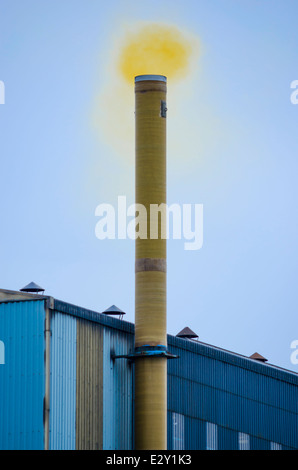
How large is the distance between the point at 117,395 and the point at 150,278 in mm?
5111

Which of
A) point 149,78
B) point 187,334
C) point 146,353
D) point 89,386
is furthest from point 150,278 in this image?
point 187,334

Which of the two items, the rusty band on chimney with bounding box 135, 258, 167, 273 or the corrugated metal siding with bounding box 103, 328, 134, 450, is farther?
the rusty band on chimney with bounding box 135, 258, 167, 273

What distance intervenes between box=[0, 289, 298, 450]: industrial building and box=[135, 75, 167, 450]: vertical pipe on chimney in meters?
0.67

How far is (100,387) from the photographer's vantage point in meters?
43.6

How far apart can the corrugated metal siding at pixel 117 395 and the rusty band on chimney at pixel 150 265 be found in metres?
2.89

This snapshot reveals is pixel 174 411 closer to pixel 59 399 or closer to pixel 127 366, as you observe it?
pixel 127 366

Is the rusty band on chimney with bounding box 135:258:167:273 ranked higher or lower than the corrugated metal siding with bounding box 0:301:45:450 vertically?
higher

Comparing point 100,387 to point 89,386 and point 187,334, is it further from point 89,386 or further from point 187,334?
point 187,334

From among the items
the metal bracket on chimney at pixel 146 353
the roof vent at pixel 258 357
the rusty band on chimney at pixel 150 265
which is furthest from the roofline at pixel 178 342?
the roof vent at pixel 258 357

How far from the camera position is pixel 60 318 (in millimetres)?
41656

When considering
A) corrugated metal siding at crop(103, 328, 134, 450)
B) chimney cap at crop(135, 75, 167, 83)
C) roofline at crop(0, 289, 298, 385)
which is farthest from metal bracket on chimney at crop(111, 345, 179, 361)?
chimney cap at crop(135, 75, 167, 83)

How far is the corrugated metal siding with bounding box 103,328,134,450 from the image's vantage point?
43.8 m

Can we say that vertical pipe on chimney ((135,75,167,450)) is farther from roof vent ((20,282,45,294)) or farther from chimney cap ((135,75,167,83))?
roof vent ((20,282,45,294))

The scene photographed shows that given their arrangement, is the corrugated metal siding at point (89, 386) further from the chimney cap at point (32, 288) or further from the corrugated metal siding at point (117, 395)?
the chimney cap at point (32, 288)
